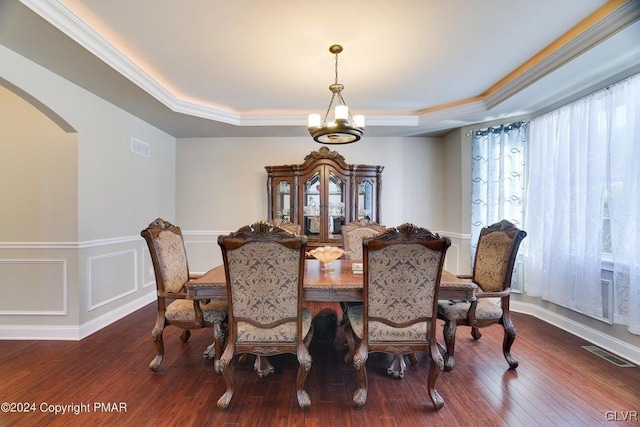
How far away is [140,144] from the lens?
3.74m

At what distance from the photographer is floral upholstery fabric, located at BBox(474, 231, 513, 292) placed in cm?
229

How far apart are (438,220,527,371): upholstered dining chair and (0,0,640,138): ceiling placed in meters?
1.47

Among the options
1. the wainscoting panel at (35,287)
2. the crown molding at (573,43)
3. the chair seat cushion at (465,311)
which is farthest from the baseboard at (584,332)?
the wainscoting panel at (35,287)

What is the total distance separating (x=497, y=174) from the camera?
11.9 ft

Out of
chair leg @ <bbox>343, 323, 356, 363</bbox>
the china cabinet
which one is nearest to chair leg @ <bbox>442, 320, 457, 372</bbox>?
chair leg @ <bbox>343, 323, 356, 363</bbox>

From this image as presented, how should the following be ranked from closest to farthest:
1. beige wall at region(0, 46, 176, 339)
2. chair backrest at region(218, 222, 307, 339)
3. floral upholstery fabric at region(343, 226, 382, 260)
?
chair backrest at region(218, 222, 307, 339)
beige wall at region(0, 46, 176, 339)
floral upholstery fabric at region(343, 226, 382, 260)

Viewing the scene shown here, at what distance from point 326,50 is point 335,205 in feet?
7.11

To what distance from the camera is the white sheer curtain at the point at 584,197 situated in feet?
7.72

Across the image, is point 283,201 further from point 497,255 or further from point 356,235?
point 497,255

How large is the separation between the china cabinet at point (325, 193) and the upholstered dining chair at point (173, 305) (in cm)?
205

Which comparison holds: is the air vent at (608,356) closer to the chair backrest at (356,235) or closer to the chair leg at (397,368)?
the chair leg at (397,368)

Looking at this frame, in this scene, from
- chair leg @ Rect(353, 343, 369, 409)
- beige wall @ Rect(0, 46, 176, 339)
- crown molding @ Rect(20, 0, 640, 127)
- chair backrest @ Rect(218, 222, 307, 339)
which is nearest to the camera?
chair backrest @ Rect(218, 222, 307, 339)

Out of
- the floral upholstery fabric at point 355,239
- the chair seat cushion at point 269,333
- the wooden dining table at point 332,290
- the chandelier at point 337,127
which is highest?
the chandelier at point 337,127

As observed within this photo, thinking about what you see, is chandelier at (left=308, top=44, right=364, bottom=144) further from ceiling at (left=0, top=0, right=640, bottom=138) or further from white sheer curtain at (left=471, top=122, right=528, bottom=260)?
white sheer curtain at (left=471, top=122, right=528, bottom=260)
